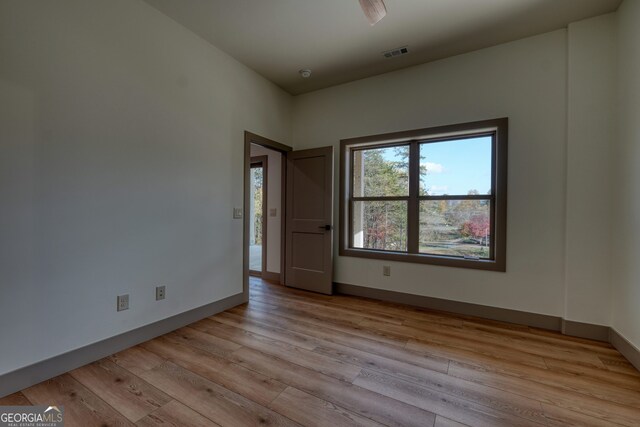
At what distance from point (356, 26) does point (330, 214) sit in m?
2.09

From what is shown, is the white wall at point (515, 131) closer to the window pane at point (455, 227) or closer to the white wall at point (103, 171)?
the window pane at point (455, 227)

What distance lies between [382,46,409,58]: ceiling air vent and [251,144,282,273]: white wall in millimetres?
2069

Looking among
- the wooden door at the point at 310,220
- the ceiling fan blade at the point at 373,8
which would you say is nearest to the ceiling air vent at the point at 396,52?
the wooden door at the point at 310,220

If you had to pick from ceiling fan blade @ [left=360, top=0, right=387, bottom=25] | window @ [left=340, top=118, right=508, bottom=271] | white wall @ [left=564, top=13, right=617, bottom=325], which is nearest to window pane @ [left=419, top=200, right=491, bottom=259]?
window @ [left=340, top=118, right=508, bottom=271]

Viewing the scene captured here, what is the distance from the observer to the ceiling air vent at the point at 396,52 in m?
2.89

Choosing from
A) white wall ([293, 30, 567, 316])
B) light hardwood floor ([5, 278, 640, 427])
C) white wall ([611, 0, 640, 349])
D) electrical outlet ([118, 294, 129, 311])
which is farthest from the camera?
white wall ([293, 30, 567, 316])

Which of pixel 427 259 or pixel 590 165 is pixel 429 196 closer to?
pixel 427 259

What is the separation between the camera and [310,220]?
3.80m

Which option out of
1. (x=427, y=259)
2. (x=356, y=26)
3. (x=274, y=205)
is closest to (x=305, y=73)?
(x=356, y=26)

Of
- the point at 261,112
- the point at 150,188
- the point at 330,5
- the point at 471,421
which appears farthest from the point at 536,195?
the point at 150,188

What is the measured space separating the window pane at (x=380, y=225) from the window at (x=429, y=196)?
0.01 m

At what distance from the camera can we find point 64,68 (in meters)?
1.86

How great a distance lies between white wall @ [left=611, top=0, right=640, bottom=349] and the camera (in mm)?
2035

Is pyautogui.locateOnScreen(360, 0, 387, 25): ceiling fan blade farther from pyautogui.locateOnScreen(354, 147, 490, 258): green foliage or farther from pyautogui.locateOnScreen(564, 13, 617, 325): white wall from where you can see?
pyautogui.locateOnScreen(564, 13, 617, 325): white wall
